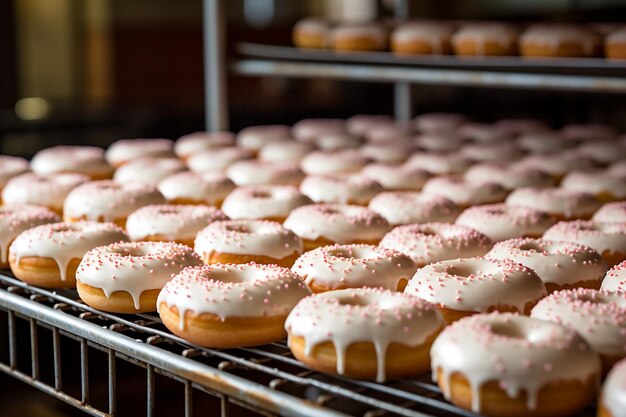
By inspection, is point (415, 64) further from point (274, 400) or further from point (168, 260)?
point (274, 400)

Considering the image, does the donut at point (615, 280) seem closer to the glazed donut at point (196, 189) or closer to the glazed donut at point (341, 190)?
the glazed donut at point (341, 190)

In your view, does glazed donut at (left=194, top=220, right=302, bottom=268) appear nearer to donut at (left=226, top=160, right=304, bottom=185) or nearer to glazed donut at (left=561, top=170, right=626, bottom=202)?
donut at (left=226, top=160, right=304, bottom=185)

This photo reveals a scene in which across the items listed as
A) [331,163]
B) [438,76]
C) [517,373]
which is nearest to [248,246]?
[517,373]

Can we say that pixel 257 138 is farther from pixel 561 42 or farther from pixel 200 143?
pixel 561 42

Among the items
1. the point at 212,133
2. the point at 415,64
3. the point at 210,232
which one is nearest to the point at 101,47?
the point at 212,133

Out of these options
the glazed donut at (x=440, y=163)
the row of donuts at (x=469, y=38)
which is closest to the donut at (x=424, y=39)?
the row of donuts at (x=469, y=38)

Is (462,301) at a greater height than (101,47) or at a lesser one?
lesser
